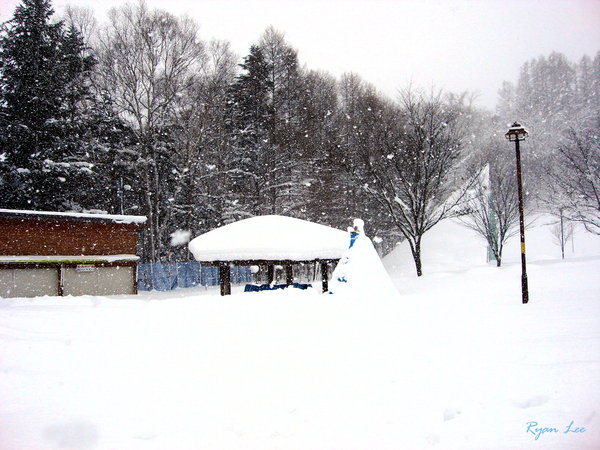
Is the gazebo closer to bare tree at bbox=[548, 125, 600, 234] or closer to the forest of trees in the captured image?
the forest of trees

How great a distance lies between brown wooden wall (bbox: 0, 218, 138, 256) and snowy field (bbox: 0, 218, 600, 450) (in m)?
10.7

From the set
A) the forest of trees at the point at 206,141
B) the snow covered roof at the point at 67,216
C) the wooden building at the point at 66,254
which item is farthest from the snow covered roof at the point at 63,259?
the forest of trees at the point at 206,141

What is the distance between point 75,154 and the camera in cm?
2562

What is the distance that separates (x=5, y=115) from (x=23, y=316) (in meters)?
20.3

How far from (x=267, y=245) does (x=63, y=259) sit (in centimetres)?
1108

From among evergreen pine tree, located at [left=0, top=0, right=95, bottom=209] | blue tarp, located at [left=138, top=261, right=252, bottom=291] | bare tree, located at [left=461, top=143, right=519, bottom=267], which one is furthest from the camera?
blue tarp, located at [left=138, top=261, right=252, bottom=291]

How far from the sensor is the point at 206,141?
30.6 m

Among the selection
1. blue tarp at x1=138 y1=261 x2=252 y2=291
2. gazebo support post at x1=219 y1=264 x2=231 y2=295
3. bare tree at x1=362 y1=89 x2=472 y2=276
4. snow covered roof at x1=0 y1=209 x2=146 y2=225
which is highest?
bare tree at x1=362 y1=89 x2=472 y2=276

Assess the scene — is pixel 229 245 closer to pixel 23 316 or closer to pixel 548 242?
pixel 23 316

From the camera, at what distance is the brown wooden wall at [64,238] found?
701 inches

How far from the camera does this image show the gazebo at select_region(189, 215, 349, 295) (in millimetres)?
13508

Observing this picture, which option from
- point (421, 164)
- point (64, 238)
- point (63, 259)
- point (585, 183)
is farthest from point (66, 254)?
point (585, 183)

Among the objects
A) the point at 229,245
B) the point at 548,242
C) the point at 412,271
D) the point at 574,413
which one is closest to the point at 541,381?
the point at 574,413

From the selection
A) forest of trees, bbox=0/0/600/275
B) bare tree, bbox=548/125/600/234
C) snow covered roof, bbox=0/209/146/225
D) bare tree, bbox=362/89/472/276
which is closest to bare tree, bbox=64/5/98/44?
forest of trees, bbox=0/0/600/275
